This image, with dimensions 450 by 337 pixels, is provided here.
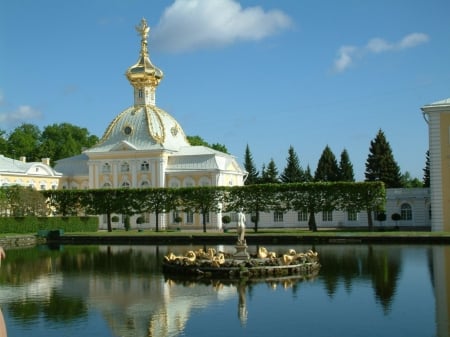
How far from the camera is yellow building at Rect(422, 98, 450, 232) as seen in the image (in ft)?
133

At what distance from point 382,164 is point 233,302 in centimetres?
5217

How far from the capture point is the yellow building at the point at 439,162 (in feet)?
133

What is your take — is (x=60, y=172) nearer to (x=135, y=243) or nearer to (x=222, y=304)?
(x=135, y=243)

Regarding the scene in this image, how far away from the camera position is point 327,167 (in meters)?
71.8

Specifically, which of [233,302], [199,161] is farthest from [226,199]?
[233,302]

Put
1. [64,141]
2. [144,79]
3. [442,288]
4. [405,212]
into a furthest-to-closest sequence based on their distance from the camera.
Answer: [64,141] < [144,79] < [405,212] < [442,288]

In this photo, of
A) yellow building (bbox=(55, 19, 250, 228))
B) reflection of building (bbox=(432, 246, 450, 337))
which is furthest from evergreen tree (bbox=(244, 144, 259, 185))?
reflection of building (bbox=(432, 246, 450, 337))

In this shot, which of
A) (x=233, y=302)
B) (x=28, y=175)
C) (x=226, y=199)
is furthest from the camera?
(x=28, y=175)

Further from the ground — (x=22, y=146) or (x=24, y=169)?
(x=22, y=146)

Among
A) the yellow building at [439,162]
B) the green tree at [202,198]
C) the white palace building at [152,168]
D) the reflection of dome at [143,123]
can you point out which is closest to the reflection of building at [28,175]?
the white palace building at [152,168]

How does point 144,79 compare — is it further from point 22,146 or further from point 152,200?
point 22,146

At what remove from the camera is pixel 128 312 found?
15430 mm

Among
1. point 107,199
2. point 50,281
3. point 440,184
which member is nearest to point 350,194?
point 440,184

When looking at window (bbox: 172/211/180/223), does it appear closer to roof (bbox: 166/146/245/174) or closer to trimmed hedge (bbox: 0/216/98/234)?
roof (bbox: 166/146/245/174)
